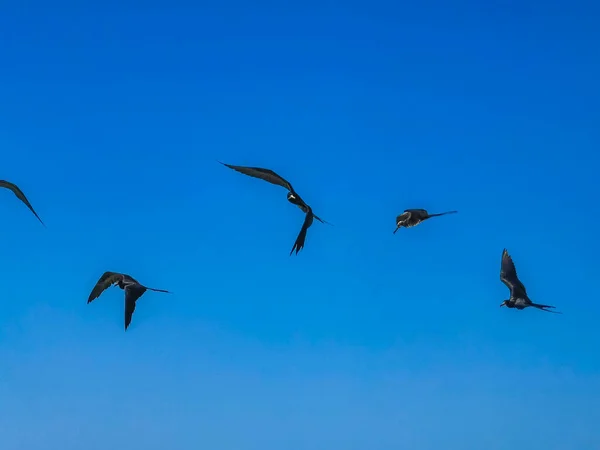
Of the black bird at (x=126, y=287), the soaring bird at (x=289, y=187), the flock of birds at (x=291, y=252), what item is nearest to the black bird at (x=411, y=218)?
the flock of birds at (x=291, y=252)

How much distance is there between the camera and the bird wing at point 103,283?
3878 centimetres

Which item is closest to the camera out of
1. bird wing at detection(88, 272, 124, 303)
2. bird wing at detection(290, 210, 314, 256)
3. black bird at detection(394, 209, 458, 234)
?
bird wing at detection(290, 210, 314, 256)

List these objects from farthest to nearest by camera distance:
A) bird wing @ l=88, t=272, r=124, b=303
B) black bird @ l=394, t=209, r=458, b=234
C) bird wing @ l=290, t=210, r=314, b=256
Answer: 1. bird wing @ l=88, t=272, r=124, b=303
2. black bird @ l=394, t=209, r=458, b=234
3. bird wing @ l=290, t=210, r=314, b=256

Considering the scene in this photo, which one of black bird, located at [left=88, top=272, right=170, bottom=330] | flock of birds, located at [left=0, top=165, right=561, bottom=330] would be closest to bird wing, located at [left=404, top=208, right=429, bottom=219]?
flock of birds, located at [left=0, top=165, right=561, bottom=330]

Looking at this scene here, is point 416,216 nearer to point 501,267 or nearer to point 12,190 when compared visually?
point 501,267

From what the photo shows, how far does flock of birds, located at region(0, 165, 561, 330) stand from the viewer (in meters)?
31.2

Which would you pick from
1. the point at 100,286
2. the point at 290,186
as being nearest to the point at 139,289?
the point at 100,286

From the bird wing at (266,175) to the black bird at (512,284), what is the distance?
38.6 ft

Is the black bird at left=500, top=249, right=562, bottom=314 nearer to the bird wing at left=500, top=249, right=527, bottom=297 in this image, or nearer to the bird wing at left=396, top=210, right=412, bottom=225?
the bird wing at left=500, top=249, right=527, bottom=297

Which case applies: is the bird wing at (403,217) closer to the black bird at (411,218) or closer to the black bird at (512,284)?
the black bird at (411,218)

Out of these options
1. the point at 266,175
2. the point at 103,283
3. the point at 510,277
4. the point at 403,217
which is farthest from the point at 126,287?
the point at 510,277

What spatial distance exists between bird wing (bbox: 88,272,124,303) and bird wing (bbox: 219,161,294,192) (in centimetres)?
1043

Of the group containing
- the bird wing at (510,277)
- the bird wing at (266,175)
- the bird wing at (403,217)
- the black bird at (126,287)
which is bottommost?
the black bird at (126,287)

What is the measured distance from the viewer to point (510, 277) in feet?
124
